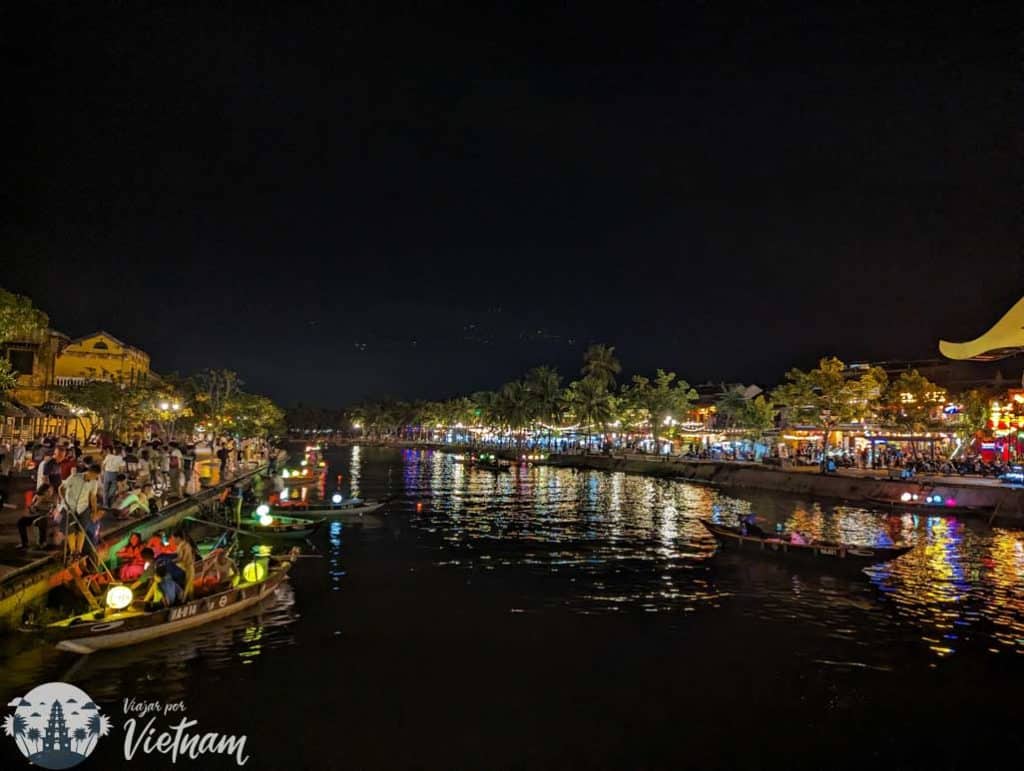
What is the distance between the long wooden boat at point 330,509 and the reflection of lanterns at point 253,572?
14107 mm

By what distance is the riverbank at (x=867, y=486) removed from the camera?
41.8 m

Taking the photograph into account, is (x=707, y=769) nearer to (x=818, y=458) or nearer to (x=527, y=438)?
(x=818, y=458)

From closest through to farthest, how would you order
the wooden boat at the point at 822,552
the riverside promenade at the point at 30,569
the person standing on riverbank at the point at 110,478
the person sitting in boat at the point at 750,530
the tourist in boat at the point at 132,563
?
the riverside promenade at the point at 30,569, the tourist in boat at the point at 132,563, the wooden boat at the point at 822,552, the person standing on riverbank at the point at 110,478, the person sitting in boat at the point at 750,530

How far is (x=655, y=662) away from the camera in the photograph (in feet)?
54.6

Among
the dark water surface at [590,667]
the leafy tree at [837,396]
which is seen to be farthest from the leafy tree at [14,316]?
the leafy tree at [837,396]

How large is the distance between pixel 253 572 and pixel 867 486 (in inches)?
1783

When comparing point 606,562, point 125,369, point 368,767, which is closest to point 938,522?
point 606,562

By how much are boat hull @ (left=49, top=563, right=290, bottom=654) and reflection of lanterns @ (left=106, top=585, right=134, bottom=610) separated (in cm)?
64

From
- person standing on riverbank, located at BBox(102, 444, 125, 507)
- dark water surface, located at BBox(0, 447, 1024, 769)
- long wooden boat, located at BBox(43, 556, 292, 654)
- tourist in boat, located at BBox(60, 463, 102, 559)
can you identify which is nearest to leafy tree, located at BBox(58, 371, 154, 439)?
person standing on riverbank, located at BBox(102, 444, 125, 507)

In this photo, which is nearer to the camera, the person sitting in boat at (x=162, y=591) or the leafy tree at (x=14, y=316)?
the person sitting in boat at (x=162, y=591)

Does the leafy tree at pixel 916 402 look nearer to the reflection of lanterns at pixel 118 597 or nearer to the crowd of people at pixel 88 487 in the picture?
the crowd of people at pixel 88 487

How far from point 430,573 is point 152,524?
12.4 meters

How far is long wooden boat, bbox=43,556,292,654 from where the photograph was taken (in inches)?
583

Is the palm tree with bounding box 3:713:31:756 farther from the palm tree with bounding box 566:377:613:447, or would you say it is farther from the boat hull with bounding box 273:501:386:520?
the palm tree with bounding box 566:377:613:447
